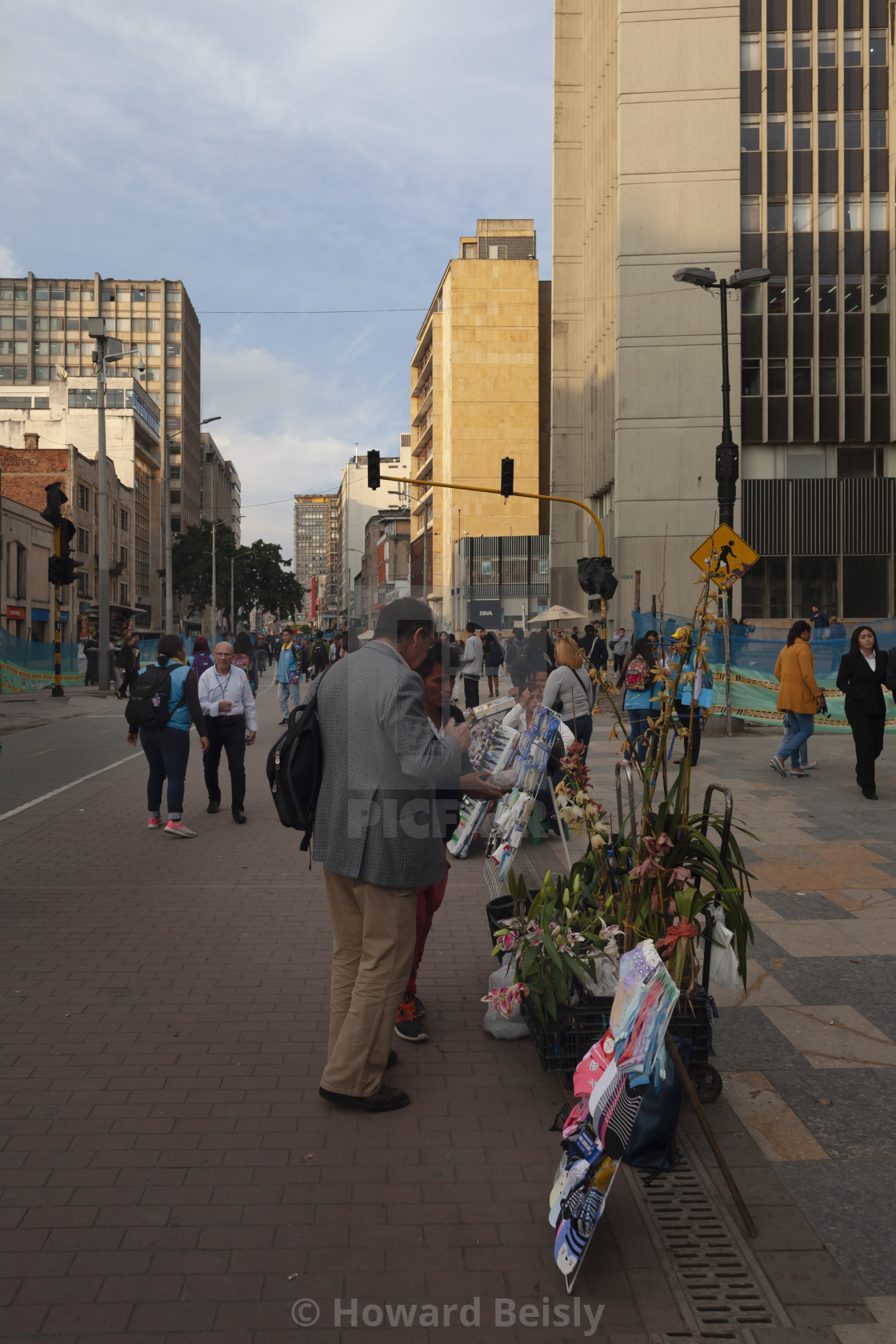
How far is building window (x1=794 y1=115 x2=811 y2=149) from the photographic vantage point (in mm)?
38031

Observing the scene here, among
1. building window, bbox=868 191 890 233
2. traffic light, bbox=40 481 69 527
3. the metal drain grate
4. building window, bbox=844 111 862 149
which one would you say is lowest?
the metal drain grate

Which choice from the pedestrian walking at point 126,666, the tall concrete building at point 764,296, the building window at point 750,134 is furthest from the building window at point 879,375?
the pedestrian walking at point 126,666

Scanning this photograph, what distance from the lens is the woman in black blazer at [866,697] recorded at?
11.1 m

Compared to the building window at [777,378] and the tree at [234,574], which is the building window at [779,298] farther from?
the tree at [234,574]

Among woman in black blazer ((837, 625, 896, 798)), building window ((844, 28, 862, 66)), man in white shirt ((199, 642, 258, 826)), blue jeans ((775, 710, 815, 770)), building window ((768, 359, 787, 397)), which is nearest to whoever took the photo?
man in white shirt ((199, 642, 258, 826))

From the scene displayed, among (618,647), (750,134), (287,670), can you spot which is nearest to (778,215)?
(750,134)

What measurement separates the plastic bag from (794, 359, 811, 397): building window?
37.2m

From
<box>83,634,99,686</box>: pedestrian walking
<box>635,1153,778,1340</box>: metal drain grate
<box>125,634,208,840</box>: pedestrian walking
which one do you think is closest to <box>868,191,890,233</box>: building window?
<box>83,634,99,686</box>: pedestrian walking

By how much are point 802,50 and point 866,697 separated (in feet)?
115

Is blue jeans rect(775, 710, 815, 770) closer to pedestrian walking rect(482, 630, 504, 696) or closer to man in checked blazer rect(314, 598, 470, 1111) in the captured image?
man in checked blazer rect(314, 598, 470, 1111)

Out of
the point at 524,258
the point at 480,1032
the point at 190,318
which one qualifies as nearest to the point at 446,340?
the point at 524,258

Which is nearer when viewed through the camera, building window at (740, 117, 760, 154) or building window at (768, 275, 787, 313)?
building window at (740, 117, 760, 154)

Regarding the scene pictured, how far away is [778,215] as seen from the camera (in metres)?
38.3

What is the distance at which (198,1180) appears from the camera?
3.64 meters
